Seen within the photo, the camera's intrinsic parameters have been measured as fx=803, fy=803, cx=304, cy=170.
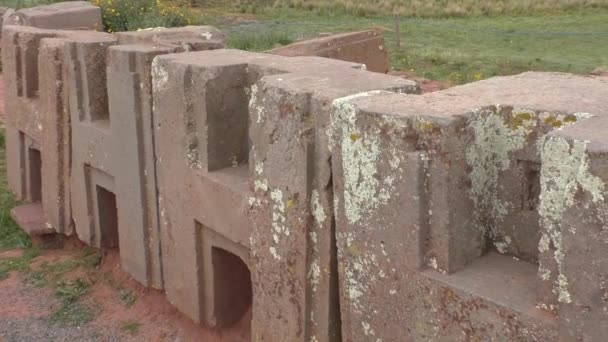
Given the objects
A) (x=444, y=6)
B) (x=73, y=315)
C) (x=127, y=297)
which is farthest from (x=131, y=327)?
Result: (x=444, y=6)

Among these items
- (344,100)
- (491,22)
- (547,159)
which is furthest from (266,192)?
(491,22)

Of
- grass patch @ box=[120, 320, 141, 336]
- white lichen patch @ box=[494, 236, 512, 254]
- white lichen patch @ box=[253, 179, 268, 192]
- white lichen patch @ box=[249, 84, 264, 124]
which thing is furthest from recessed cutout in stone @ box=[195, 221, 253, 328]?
white lichen patch @ box=[494, 236, 512, 254]

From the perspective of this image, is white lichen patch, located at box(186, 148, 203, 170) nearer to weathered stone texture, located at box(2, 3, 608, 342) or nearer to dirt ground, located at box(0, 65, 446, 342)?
weathered stone texture, located at box(2, 3, 608, 342)

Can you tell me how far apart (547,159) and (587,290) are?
0.46m

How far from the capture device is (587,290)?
2680mm

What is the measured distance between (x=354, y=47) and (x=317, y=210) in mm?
7147

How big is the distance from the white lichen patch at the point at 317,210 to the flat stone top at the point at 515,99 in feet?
1.76

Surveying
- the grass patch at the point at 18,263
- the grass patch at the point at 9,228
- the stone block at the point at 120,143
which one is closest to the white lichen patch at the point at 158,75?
the stone block at the point at 120,143

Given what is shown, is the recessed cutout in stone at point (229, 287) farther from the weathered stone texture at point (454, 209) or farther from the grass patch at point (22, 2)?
the grass patch at point (22, 2)

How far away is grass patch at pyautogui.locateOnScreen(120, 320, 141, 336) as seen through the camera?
5.57 metres

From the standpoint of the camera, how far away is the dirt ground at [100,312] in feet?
17.8

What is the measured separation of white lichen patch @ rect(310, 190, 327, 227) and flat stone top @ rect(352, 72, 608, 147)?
54 centimetres

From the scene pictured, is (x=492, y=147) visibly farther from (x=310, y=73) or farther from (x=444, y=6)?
(x=444, y=6)

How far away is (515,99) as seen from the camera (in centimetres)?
336
